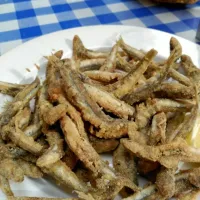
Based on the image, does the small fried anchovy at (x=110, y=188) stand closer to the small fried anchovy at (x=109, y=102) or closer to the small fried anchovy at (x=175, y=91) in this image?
the small fried anchovy at (x=109, y=102)

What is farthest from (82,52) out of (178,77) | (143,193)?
(143,193)

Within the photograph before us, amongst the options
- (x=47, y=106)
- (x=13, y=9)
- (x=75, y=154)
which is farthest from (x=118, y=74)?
(x=13, y=9)

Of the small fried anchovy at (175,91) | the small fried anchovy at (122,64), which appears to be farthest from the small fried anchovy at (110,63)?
the small fried anchovy at (175,91)

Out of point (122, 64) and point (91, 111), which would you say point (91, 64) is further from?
point (91, 111)

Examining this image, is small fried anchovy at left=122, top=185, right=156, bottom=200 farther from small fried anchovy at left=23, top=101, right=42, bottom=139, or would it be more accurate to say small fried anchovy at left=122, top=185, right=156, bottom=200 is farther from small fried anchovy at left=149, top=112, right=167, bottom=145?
small fried anchovy at left=23, top=101, right=42, bottom=139

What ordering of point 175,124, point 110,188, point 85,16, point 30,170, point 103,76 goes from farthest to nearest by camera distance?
point 85,16, point 103,76, point 175,124, point 30,170, point 110,188

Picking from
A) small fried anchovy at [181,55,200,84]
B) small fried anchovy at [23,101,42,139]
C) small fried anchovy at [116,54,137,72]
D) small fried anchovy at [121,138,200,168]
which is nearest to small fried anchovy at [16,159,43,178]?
small fried anchovy at [23,101,42,139]
